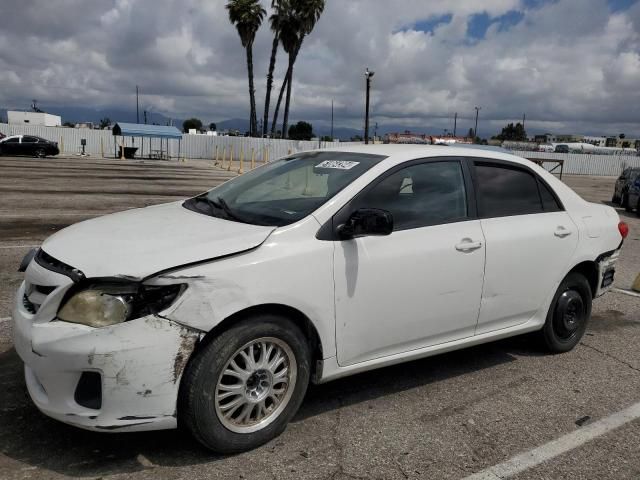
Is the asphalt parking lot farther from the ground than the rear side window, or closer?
closer

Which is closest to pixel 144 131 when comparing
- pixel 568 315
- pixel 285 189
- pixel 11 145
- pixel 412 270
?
pixel 11 145

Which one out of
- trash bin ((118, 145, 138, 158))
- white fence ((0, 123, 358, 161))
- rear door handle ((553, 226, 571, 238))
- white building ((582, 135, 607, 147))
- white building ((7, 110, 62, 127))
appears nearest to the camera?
rear door handle ((553, 226, 571, 238))

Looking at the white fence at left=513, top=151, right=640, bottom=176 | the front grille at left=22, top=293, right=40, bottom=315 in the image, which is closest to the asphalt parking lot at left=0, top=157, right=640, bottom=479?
the front grille at left=22, top=293, right=40, bottom=315

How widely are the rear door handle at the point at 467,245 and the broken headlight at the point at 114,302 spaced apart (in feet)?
6.01

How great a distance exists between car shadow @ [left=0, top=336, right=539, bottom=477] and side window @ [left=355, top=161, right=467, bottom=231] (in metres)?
1.16

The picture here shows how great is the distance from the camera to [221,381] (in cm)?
286

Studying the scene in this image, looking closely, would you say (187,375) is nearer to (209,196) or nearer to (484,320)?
(209,196)

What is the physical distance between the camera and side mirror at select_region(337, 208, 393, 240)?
3121 millimetres

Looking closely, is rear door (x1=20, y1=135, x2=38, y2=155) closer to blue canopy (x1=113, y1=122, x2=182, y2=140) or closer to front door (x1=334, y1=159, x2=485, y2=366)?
blue canopy (x1=113, y1=122, x2=182, y2=140)

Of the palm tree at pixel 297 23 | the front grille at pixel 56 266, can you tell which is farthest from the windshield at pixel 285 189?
the palm tree at pixel 297 23

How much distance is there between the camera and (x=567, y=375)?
4242 mm

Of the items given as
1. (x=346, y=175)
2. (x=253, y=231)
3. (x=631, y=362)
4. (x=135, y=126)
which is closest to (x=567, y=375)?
(x=631, y=362)

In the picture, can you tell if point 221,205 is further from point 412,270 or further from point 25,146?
point 25,146

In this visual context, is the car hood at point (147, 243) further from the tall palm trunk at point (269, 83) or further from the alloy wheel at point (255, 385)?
the tall palm trunk at point (269, 83)
